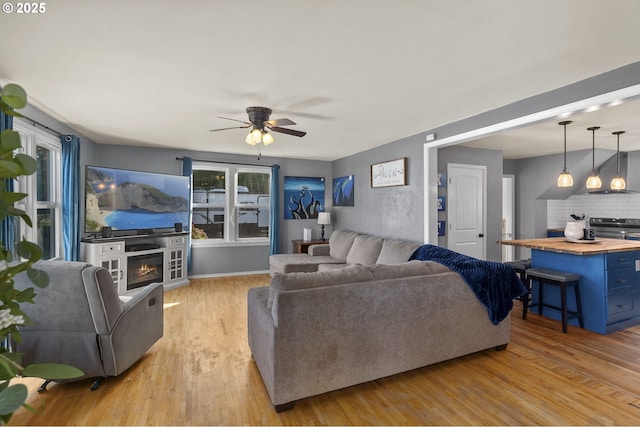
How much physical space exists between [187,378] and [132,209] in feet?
11.1

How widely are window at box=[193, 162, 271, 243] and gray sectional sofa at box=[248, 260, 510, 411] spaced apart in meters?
3.67

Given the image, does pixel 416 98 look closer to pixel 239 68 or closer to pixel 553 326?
pixel 239 68

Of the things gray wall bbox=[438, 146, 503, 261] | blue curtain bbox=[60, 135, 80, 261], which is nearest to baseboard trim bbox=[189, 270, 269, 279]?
blue curtain bbox=[60, 135, 80, 261]

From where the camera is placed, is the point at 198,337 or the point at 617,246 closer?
the point at 198,337

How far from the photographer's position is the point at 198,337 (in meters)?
3.30

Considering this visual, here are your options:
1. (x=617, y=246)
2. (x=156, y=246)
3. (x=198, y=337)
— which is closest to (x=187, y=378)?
(x=198, y=337)

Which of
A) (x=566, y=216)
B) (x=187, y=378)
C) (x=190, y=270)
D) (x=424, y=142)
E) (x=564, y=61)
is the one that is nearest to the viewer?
(x=564, y=61)

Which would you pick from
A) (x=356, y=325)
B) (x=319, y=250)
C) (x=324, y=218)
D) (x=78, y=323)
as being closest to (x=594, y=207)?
(x=324, y=218)

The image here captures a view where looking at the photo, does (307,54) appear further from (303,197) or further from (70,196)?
Answer: (303,197)

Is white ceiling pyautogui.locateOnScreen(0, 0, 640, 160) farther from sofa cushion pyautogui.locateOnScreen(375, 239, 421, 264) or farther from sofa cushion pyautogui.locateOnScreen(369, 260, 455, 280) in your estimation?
sofa cushion pyautogui.locateOnScreen(375, 239, 421, 264)

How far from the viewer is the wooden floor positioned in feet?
6.66

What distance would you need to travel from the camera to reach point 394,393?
7.56 ft

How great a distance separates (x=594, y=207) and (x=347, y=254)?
5.38 m

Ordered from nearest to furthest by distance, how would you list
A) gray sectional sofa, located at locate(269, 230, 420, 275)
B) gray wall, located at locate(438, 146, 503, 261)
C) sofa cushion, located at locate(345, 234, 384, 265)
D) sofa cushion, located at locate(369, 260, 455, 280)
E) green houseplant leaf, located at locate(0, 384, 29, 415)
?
green houseplant leaf, located at locate(0, 384, 29, 415), sofa cushion, located at locate(369, 260, 455, 280), gray sectional sofa, located at locate(269, 230, 420, 275), sofa cushion, located at locate(345, 234, 384, 265), gray wall, located at locate(438, 146, 503, 261)
